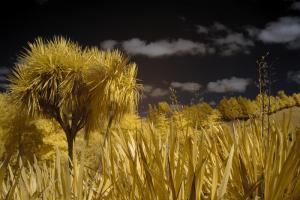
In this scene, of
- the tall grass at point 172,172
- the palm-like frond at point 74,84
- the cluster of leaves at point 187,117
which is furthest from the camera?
the palm-like frond at point 74,84

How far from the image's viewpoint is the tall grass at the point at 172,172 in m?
1.24

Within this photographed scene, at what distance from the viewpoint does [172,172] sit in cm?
137

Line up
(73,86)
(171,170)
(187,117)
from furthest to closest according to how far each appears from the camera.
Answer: (73,86), (187,117), (171,170)

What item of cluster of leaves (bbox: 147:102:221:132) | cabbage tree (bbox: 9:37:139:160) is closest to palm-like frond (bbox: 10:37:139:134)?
cabbage tree (bbox: 9:37:139:160)

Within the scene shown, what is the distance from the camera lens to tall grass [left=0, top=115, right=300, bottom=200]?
1238mm

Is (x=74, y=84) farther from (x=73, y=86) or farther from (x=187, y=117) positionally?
(x=187, y=117)

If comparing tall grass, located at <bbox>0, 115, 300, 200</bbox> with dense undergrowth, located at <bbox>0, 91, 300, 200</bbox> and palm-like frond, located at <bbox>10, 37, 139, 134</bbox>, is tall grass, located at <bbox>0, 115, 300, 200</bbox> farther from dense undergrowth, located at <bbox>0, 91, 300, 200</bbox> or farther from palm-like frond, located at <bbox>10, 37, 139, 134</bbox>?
palm-like frond, located at <bbox>10, 37, 139, 134</bbox>

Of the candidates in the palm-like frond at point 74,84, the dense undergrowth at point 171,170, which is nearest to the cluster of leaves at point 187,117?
the dense undergrowth at point 171,170

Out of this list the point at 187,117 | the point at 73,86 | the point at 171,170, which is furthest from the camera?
the point at 73,86

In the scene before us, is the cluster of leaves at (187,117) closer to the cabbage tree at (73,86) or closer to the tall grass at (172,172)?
the tall grass at (172,172)

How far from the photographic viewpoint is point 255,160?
1.61 meters

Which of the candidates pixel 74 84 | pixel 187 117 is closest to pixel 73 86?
pixel 74 84

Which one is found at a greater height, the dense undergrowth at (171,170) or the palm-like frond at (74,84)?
the palm-like frond at (74,84)

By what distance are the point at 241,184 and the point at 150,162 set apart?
36cm
